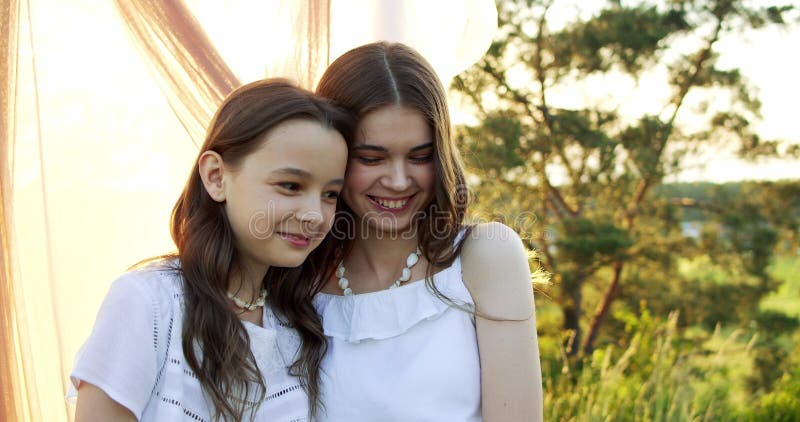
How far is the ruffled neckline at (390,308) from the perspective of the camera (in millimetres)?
2139

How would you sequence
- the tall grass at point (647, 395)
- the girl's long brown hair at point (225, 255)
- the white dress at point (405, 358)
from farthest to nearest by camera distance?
1. the tall grass at point (647, 395)
2. the white dress at point (405, 358)
3. the girl's long brown hair at point (225, 255)

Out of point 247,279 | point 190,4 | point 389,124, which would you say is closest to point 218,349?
point 247,279

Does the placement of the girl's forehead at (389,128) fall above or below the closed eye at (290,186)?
above

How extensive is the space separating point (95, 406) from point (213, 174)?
62cm

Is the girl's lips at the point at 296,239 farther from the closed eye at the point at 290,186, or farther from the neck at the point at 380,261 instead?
the neck at the point at 380,261

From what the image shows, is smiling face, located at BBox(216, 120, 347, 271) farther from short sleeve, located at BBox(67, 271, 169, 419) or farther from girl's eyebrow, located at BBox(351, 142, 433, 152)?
short sleeve, located at BBox(67, 271, 169, 419)

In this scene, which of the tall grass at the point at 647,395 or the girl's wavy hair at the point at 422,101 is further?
the tall grass at the point at 647,395

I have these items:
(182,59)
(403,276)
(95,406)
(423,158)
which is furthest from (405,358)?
(182,59)

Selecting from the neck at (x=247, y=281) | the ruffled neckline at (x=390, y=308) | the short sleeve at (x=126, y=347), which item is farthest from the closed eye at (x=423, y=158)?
the short sleeve at (x=126, y=347)

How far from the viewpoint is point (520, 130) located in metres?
5.60

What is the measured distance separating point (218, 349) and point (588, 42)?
452 cm

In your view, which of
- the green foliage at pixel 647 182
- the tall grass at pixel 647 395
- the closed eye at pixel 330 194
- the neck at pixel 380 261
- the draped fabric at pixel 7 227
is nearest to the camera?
the closed eye at pixel 330 194

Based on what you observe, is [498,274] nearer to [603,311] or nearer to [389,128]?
[389,128]

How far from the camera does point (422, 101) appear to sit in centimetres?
205
